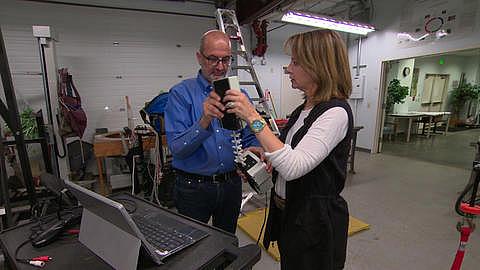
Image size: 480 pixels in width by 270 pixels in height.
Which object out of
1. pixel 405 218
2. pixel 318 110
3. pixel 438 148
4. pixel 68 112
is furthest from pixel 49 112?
pixel 438 148

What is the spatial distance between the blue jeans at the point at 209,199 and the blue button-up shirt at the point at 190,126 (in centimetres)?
6

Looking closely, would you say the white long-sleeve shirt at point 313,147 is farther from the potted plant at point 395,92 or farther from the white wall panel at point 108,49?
the potted plant at point 395,92

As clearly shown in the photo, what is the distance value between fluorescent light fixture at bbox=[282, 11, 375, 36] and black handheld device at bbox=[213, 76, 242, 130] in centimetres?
318

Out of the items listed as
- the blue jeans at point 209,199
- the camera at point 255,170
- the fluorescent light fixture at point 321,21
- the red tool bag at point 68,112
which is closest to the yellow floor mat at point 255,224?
the blue jeans at point 209,199

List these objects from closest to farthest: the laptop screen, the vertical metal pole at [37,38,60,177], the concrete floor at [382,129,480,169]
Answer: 1. the laptop screen
2. the vertical metal pole at [37,38,60,177]
3. the concrete floor at [382,129,480,169]

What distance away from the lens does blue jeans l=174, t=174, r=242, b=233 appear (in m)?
1.21

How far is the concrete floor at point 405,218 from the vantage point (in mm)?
2012

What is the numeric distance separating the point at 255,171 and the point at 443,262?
6.71 feet

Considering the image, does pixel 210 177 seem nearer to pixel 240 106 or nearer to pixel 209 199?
pixel 209 199

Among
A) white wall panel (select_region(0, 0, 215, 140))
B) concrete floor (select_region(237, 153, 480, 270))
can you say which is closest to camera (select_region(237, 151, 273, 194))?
concrete floor (select_region(237, 153, 480, 270))

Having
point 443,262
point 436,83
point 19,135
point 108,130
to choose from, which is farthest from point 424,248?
point 436,83

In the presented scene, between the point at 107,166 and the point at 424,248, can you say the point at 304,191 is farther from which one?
the point at 107,166

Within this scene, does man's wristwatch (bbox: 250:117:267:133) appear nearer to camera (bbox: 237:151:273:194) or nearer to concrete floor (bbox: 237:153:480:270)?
camera (bbox: 237:151:273:194)

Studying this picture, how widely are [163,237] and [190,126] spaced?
0.58 meters
